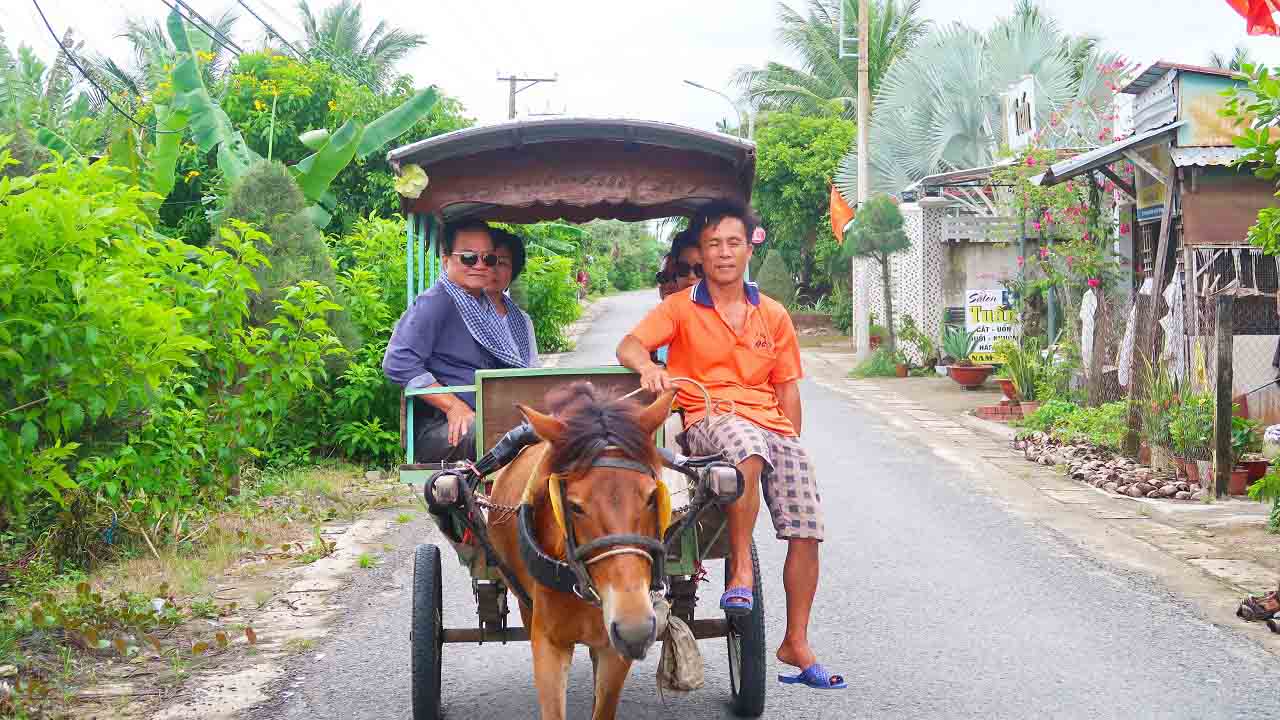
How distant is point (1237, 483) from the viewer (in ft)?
33.7

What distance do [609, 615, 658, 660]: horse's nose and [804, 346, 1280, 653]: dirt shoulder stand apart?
4.18 meters

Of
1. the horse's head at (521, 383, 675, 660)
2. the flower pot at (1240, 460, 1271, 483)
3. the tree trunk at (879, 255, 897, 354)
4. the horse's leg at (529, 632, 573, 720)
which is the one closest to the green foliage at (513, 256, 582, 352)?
the tree trunk at (879, 255, 897, 354)

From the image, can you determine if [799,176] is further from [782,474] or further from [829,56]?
[782,474]

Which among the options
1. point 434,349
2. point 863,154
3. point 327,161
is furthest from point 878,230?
point 434,349

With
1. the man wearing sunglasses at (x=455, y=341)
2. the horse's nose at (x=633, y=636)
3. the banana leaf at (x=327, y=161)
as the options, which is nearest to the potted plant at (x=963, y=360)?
the banana leaf at (x=327, y=161)

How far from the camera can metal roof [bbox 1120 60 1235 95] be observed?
12.9 meters

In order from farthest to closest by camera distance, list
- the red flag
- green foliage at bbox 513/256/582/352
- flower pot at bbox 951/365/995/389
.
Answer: green foliage at bbox 513/256/582/352
flower pot at bbox 951/365/995/389
the red flag

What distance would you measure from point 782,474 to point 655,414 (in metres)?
1.27

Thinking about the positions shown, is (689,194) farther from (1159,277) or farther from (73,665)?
(1159,277)

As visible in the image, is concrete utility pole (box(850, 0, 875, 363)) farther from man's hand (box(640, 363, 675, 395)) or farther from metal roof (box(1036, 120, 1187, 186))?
man's hand (box(640, 363, 675, 395))

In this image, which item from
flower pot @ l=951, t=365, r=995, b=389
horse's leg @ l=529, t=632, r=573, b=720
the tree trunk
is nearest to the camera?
horse's leg @ l=529, t=632, r=573, b=720

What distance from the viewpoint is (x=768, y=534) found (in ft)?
30.5

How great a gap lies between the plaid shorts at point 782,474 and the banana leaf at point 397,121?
992 cm

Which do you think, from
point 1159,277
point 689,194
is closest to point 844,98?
point 1159,277
